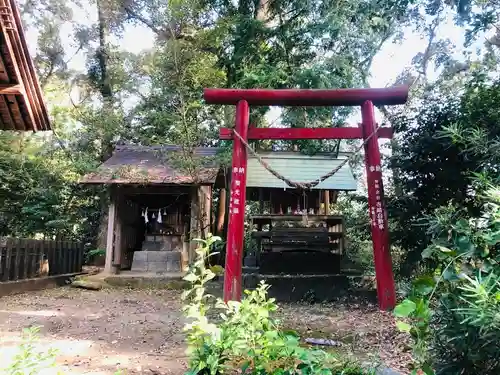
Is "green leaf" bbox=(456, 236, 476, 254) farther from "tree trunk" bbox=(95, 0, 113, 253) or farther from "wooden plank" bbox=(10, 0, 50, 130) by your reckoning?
"tree trunk" bbox=(95, 0, 113, 253)

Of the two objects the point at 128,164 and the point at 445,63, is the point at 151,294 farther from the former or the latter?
the point at 445,63

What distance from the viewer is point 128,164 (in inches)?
489

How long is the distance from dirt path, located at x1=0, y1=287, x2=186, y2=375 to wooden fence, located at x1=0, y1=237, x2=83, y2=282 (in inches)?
25.5

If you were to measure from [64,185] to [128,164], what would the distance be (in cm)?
483

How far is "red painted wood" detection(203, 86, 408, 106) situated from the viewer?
24.1 feet

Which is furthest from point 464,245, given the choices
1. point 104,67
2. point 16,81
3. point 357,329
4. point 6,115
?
point 104,67

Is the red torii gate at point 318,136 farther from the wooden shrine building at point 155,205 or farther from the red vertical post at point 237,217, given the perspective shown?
the wooden shrine building at point 155,205

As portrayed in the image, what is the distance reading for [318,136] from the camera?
7.56 meters

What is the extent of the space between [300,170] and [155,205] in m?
5.33

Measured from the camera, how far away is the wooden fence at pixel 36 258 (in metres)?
9.18

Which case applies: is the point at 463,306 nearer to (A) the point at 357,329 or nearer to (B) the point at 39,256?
(A) the point at 357,329

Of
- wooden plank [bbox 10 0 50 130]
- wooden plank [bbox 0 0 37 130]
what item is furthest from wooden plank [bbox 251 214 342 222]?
wooden plank [bbox 0 0 37 130]

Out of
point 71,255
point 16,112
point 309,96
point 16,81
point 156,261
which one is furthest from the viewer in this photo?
point 71,255

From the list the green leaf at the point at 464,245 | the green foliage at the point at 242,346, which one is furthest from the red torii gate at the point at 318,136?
the green leaf at the point at 464,245
